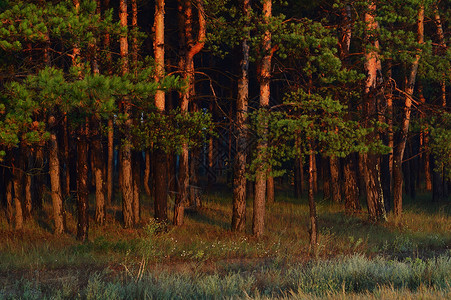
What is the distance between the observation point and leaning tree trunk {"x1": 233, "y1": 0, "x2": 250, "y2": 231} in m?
15.3

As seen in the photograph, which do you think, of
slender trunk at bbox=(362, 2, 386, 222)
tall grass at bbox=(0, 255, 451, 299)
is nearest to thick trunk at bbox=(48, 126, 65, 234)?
tall grass at bbox=(0, 255, 451, 299)

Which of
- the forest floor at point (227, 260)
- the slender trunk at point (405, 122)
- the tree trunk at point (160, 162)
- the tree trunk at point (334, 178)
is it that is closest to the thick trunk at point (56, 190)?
the forest floor at point (227, 260)

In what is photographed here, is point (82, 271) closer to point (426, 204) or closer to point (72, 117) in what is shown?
point (72, 117)

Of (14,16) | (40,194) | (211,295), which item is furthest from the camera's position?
(40,194)

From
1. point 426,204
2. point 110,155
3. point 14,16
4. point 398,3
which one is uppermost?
point 398,3

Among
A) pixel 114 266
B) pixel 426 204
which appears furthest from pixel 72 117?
pixel 426 204

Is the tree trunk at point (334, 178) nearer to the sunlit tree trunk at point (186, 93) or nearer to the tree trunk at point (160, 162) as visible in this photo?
the sunlit tree trunk at point (186, 93)

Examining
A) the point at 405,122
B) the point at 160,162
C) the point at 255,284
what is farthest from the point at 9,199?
the point at 405,122

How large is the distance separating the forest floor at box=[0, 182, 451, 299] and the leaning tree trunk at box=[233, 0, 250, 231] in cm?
70

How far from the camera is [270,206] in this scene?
950 inches

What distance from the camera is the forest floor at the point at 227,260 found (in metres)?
8.55

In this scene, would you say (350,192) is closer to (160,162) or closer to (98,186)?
(160,162)

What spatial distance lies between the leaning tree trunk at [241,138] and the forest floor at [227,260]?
697mm

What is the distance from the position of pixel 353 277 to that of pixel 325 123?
5309 millimetres
